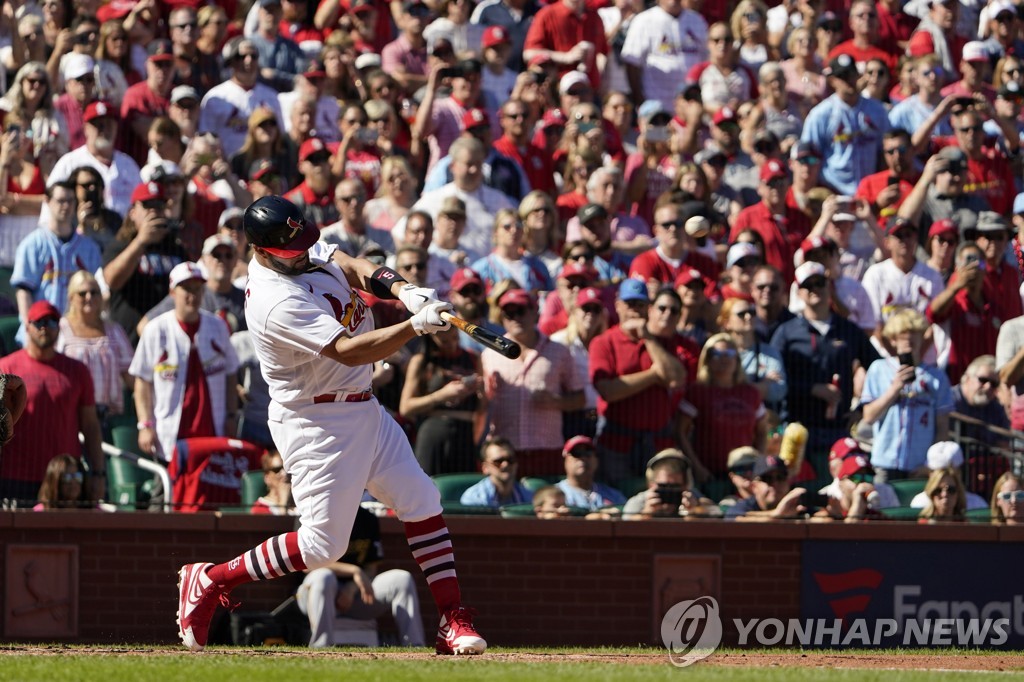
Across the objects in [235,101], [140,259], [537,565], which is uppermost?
[235,101]

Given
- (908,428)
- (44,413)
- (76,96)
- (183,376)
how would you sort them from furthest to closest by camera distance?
(76,96) < (908,428) < (183,376) < (44,413)

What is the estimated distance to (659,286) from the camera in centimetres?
1102

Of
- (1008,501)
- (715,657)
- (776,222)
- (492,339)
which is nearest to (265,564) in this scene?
(492,339)

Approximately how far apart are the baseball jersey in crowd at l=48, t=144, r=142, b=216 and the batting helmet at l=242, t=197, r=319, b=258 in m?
4.52

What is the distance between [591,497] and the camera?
31.6ft

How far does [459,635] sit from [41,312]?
11.7 feet

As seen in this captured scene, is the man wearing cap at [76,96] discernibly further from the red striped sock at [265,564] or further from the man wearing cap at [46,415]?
the red striped sock at [265,564]

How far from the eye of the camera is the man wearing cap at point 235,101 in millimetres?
12383

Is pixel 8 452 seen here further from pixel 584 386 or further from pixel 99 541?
pixel 584 386

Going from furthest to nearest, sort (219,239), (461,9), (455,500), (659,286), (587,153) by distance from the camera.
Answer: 1. (461,9)
2. (587,153)
3. (659,286)
4. (219,239)
5. (455,500)

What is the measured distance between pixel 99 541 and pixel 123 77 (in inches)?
179

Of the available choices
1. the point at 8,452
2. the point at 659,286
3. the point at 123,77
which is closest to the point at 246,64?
the point at 123,77

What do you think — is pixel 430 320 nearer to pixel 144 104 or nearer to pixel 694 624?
pixel 694 624

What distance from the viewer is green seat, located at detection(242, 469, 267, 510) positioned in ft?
30.6
